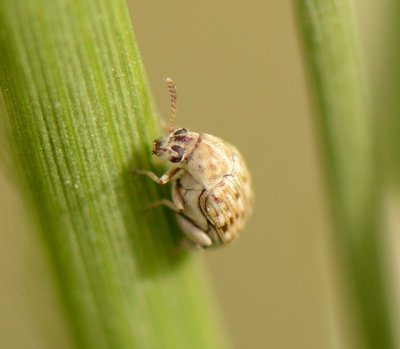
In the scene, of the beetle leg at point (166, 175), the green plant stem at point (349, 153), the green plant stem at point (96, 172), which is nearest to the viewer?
the green plant stem at point (96, 172)

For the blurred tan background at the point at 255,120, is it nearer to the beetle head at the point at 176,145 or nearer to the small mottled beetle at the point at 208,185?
the small mottled beetle at the point at 208,185

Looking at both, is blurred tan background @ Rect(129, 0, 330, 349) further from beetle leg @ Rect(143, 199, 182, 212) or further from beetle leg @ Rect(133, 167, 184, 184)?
beetle leg @ Rect(143, 199, 182, 212)

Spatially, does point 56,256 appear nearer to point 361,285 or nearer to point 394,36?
point 361,285

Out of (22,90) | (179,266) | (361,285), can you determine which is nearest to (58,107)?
(22,90)

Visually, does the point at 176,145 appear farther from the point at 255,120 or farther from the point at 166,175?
the point at 255,120

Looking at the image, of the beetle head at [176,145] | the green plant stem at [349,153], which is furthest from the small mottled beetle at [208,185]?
the green plant stem at [349,153]
